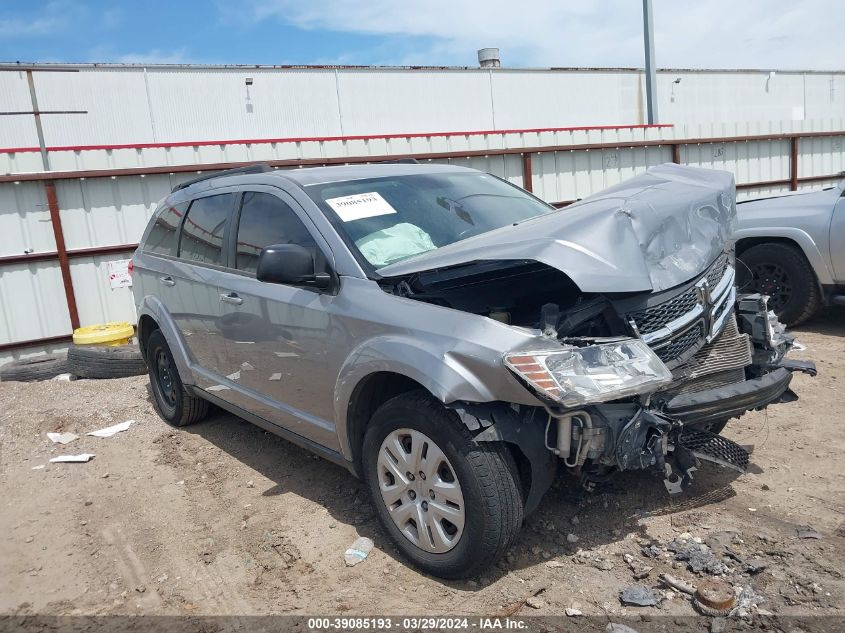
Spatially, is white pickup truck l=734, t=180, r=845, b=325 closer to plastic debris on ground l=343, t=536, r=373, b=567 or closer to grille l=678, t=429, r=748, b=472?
grille l=678, t=429, r=748, b=472

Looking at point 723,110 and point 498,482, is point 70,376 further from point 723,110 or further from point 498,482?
point 723,110

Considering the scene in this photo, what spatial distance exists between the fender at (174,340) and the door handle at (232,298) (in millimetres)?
914

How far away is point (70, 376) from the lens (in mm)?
6812

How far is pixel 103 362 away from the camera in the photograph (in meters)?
6.71

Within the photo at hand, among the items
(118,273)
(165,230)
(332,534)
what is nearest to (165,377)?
(165,230)

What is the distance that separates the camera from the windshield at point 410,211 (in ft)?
11.3

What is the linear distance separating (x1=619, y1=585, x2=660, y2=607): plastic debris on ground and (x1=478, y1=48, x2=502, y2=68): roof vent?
23.5 metres

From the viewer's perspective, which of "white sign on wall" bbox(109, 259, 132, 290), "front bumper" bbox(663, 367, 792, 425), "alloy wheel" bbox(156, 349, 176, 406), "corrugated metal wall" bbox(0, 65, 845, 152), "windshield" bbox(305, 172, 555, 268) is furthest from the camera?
"corrugated metal wall" bbox(0, 65, 845, 152)

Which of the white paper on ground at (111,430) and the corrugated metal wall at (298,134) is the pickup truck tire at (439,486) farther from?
the corrugated metal wall at (298,134)

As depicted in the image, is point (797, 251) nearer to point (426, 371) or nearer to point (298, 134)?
point (426, 371)

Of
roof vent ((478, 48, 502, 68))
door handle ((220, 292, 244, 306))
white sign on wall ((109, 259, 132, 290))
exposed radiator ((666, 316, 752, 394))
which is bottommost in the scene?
exposed radiator ((666, 316, 752, 394))

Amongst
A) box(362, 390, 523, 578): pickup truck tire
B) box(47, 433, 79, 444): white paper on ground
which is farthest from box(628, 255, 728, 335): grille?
box(47, 433, 79, 444): white paper on ground

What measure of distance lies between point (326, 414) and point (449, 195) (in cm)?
147

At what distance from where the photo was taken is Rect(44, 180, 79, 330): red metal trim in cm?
744
